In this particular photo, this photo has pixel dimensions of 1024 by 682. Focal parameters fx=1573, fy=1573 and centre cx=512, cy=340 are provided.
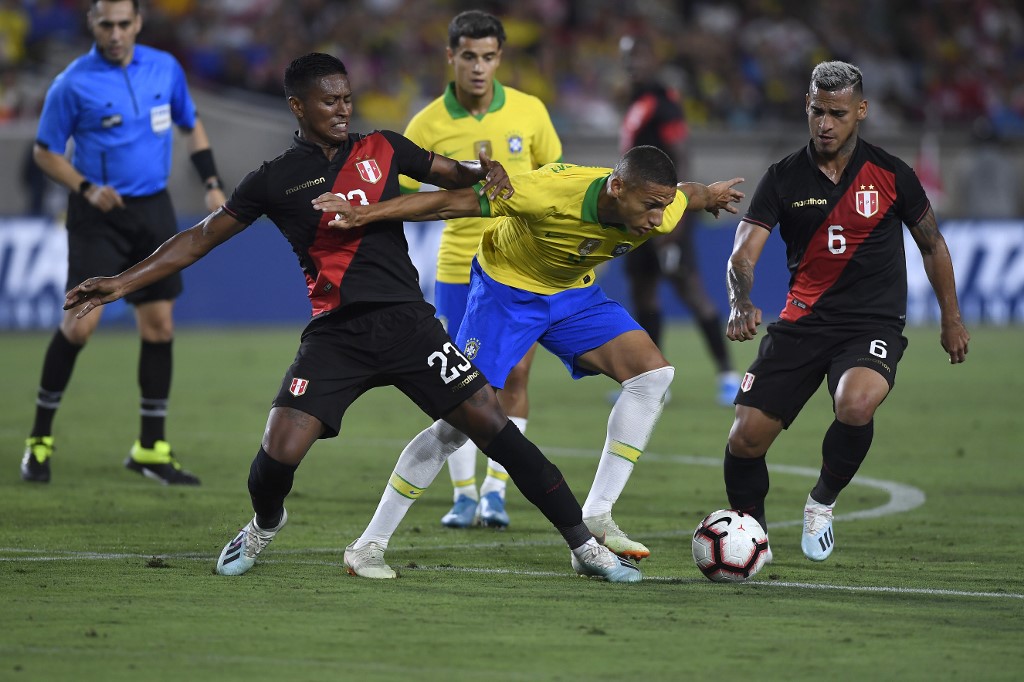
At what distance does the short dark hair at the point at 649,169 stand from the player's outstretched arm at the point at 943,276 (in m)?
1.29

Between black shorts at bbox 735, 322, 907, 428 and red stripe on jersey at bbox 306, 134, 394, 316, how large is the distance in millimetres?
1815

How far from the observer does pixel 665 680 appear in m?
4.45

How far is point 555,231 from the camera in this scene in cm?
655

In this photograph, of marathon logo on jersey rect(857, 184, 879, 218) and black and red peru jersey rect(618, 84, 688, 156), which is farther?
black and red peru jersey rect(618, 84, 688, 156)

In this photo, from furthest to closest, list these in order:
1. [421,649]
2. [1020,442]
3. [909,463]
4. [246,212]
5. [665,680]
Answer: [1020,442]
[909,463]
[246,212]
[421,649]
[665,680]

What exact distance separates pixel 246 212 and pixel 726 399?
749 centimetres

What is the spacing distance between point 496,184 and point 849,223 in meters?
1.68

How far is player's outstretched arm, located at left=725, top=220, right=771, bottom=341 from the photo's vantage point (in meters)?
6.37

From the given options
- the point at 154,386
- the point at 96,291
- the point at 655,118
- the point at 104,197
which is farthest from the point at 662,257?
the point at 96,291

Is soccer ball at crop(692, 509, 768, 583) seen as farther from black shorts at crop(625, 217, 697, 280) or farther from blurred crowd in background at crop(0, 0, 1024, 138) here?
blurred crowd in background at crop(0, 0, 1024, 138)

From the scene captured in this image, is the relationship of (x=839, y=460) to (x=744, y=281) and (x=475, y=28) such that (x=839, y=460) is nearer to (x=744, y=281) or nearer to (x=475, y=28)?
(x=744, y=281)

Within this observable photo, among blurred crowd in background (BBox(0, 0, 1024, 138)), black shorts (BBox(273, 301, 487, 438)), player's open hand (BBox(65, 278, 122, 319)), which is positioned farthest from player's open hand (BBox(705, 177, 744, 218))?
blurred crowd in background (BBox(0, 0, 1024, 138))

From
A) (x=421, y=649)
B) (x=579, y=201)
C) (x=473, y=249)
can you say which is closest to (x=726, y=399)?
(x=473, y=249)

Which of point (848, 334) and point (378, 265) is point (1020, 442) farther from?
point (378, 265)
